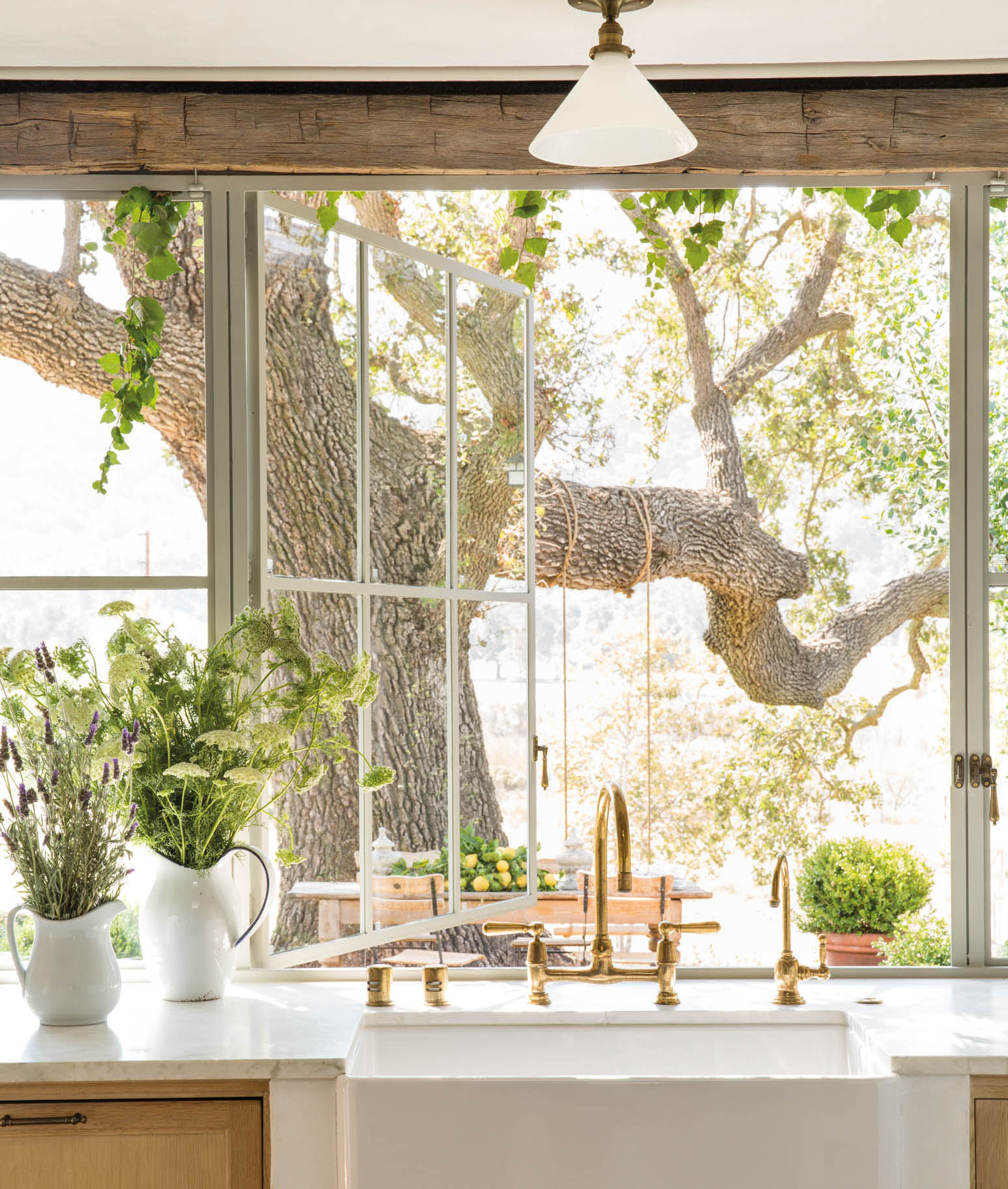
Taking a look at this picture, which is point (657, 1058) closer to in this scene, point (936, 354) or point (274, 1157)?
point (274, 1157)

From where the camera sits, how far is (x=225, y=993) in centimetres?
204

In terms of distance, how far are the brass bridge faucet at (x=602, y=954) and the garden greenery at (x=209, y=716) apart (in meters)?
0.37

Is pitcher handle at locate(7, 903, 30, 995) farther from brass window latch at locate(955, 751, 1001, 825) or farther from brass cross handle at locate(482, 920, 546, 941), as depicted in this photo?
brass window latch at locate(955, 751, 1001, 825)

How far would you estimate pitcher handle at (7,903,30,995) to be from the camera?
1.87m

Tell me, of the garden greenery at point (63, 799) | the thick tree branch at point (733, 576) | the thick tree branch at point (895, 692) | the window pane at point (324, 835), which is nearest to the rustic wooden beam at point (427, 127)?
the window pane at point (324, 835)

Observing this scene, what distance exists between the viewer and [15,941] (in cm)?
187

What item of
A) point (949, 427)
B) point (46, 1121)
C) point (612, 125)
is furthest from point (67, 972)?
point (949, 427)

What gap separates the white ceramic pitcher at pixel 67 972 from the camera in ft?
6.10

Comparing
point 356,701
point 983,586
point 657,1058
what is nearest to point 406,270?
point 356,701

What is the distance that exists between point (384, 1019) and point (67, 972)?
511mm

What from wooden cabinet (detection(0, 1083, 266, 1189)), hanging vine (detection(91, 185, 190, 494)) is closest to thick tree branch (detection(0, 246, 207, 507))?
hanging vine (detection(91, 185, 190, 494))

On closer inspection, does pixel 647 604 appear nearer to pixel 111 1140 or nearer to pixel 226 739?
pixel 226 739

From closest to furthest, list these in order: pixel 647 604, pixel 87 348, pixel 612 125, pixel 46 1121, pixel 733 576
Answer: pixel 612 125
pixel 46 1121
pixel 87 348
pixel 733 576
pixel 647 604

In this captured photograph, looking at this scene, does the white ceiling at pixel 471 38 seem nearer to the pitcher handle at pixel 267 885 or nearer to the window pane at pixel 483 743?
the window pane at pixel 483 743
